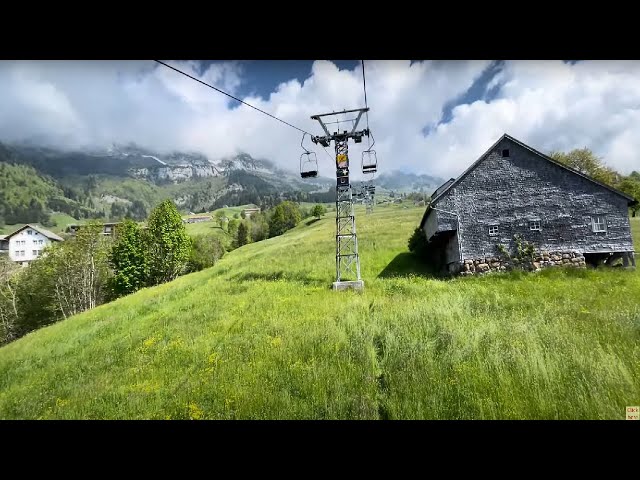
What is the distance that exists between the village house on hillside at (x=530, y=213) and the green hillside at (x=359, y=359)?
3.69 m

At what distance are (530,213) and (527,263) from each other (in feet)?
8.93

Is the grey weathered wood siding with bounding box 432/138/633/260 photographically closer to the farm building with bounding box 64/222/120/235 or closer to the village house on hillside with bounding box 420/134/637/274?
the village house on hillside with bounding box 420/134/637/274

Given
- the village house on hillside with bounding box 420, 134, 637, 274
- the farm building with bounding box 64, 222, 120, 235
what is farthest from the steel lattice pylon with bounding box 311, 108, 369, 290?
the farm building with bounding box 64, 222, 120, 235

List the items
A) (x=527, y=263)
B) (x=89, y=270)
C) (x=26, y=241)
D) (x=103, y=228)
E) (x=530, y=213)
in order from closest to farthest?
(x=527, y=263) → (x=530, y=213) → (x=89, y=270) → (x=103, y=228) → (x=26, y=241)

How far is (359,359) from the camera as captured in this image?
613 centimetres

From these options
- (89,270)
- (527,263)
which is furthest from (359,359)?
(89,270)

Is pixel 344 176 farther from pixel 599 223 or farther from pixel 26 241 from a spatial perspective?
pixel 26 241

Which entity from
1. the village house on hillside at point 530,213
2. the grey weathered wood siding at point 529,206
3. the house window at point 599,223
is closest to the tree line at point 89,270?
the village house on hillside at point 530,213

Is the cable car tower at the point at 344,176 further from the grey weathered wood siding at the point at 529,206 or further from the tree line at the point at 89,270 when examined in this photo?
the tree line at the point at 89,270

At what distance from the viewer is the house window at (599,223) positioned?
1565 cm

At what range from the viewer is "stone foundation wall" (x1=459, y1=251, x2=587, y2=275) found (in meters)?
15.8

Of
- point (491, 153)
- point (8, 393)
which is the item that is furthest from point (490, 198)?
point (8, 393)
